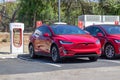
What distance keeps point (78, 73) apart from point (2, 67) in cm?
315

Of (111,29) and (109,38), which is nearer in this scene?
(109,38)

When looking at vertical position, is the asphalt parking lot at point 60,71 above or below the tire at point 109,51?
below

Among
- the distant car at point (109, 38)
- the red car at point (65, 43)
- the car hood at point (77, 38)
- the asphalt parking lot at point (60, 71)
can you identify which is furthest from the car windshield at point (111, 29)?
the asphalt parking lot at point (60, 71)

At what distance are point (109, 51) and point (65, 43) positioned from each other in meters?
2.69

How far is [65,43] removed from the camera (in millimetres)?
14617

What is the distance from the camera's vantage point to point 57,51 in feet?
48.7

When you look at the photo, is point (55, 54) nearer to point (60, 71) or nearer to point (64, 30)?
point (64, 30)

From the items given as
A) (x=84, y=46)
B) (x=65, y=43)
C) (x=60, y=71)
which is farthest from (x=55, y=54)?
(x=60, y=71)

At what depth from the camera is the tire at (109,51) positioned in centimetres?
1636

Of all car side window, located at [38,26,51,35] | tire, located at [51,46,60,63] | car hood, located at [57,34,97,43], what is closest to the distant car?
car hood, located at [57,34,97,43]

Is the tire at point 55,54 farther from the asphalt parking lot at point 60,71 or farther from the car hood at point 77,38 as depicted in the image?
the car hood at point 77,38

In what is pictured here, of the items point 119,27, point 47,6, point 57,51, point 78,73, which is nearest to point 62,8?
point 47,6

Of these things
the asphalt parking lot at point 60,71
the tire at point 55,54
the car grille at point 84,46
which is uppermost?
the car grille at point 84,46

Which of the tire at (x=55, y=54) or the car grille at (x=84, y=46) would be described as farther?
the tire at (x=55, y=54)
